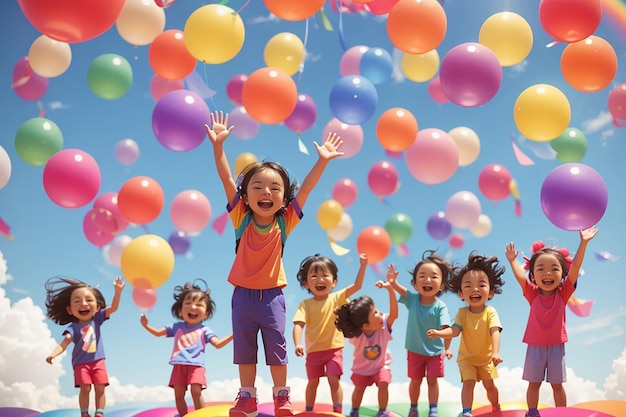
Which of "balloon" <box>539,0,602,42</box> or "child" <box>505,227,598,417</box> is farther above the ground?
"balloon" <box>539,0,602,42</box>

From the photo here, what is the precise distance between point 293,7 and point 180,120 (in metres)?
1.25

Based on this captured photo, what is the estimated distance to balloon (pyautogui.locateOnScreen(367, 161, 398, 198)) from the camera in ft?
22.6

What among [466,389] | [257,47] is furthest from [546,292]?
[257,47]

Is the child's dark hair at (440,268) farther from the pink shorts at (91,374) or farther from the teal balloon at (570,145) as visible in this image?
the pink shorts at (91,374)

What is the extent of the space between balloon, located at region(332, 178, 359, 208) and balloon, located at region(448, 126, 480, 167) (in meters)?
1.25

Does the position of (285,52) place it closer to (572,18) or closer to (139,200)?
(139,200)

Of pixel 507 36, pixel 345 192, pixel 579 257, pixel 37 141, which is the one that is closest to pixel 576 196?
pixel 579 257

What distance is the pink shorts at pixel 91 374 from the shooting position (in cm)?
535

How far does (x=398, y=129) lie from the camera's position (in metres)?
6.00

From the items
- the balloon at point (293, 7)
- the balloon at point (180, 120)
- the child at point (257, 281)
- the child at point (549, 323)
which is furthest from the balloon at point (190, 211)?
the child at point (549, 323)

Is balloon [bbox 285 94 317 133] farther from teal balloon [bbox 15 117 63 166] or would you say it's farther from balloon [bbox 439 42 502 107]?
teal balloon [bbox 15 117 63 166]

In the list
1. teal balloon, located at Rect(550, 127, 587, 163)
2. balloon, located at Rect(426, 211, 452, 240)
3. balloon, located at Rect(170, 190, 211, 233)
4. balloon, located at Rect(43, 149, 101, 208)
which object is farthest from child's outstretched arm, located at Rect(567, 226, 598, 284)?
balloon, located at Rect(43, 149, 101, 208)

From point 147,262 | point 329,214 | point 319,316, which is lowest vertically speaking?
point 319,316

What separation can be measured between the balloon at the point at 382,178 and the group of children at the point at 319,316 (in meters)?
1.67
